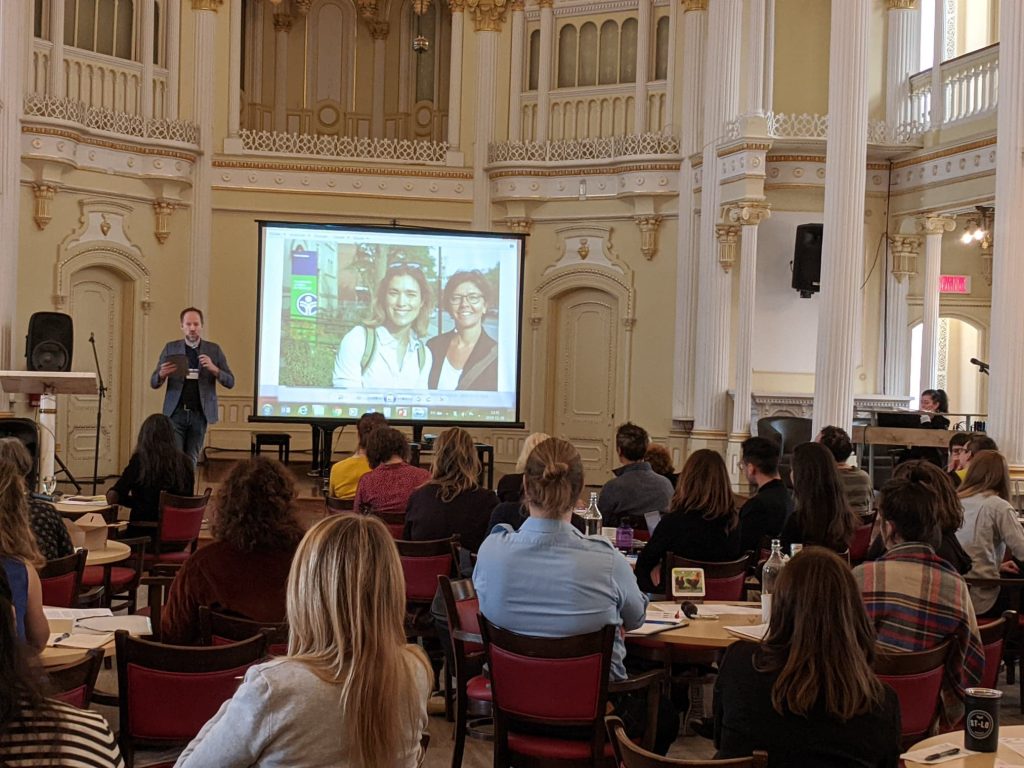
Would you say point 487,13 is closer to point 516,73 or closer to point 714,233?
point 516,73

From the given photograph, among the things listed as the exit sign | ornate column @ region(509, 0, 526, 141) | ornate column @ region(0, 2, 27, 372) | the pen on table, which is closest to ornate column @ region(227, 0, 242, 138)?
ornate column @ region(0, 2, 27, 372)

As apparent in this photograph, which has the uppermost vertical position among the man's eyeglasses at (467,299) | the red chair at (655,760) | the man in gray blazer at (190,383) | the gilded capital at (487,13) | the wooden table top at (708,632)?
the gilded capital at (487,13)

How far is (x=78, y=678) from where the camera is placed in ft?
10.4

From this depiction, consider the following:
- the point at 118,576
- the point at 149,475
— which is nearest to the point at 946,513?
the point at 118,576

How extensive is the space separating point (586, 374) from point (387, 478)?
9786 mm

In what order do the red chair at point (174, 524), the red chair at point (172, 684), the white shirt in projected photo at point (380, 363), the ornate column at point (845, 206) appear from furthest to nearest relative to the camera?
the white shirt in projected photo at point (380, 363) < the ornate column at point (845, 206) < the red chair at point (174, 524) < the red chair at point (172, 684)

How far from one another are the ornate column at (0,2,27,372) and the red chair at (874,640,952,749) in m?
11.7

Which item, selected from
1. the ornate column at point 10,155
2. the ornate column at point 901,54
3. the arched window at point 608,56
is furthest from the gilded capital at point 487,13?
the ornate column at point 10,155

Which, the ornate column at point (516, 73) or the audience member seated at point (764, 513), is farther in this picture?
the ornate column at point (516, 73)

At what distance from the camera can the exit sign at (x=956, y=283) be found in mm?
17688

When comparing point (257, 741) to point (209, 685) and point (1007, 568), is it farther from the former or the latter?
point (1007, 568)

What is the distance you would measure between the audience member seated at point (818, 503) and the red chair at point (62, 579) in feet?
9.92

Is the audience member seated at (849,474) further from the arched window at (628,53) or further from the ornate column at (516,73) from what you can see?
the ornate column at (516,73)

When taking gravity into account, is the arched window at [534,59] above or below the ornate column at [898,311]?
above
